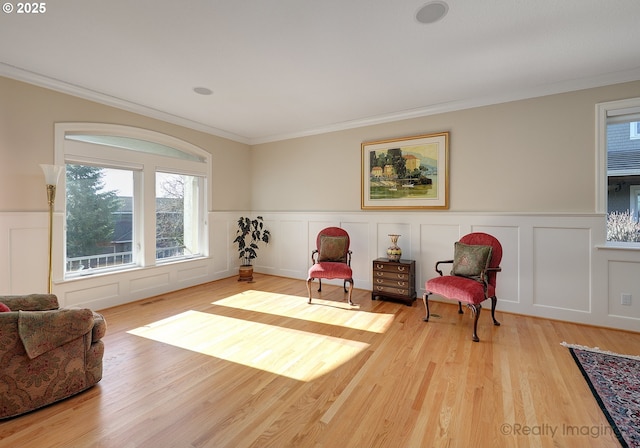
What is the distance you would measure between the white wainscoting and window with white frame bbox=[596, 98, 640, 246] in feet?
0.95

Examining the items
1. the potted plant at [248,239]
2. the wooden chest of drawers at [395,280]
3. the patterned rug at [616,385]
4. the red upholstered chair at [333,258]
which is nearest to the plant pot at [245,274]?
the potted plant at [248,239]

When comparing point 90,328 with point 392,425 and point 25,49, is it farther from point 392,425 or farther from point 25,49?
point 25,49

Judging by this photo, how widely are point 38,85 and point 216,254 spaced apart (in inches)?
133

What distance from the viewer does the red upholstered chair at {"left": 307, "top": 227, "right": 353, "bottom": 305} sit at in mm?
Answer: 4125

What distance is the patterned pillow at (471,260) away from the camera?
3.33 m

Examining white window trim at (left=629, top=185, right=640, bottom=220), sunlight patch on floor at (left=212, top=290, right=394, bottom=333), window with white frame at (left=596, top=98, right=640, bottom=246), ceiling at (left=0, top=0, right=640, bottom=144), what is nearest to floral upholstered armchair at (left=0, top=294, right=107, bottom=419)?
sunlight patch on floor at (left=212, top=290, right=394, bottom=333)

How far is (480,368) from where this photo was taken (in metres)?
2.44

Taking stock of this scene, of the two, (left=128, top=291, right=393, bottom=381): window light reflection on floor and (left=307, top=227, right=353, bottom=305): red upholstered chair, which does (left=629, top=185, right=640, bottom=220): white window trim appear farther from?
(left=307, top=227, right=353, bottom=305): red upholstered chair

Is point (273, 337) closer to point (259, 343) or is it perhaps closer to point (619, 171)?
point (259, 343)

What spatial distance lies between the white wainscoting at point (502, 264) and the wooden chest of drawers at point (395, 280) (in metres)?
0.29

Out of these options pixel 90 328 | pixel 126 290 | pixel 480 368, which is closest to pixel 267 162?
pixel 126 290

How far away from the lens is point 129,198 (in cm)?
436

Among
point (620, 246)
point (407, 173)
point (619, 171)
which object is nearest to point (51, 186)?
point (407, 173)

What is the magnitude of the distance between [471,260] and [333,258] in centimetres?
192
